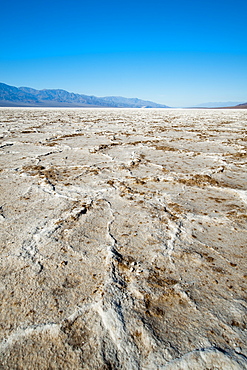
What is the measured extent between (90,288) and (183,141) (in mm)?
4539

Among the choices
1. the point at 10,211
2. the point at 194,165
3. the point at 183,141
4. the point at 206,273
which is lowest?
the point at 183,141

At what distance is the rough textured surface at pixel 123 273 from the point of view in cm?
80

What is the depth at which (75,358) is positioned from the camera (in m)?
0.77

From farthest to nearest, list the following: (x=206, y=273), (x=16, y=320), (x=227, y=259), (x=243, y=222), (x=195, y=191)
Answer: (x=195, y=191) → (x=243, y=222) → (x=227, y=259) → (x=206, y=273) → (x=16, y=320)

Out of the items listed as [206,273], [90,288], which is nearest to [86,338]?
[90,288]

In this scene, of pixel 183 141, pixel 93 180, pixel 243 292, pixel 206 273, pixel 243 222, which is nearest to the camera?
pixel 243 292

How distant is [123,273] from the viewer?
1.15 metres

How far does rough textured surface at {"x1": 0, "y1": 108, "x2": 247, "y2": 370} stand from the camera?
80 cm

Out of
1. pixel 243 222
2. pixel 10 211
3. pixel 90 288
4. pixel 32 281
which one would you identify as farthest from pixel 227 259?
pixel 10 211

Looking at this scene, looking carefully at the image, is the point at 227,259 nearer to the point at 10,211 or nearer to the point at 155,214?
the point at 155,214

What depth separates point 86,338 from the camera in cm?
83

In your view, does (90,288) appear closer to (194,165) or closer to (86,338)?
(86,338)

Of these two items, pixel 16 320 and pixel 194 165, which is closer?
pixel 16 320

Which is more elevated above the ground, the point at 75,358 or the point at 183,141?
the point at 75,358
